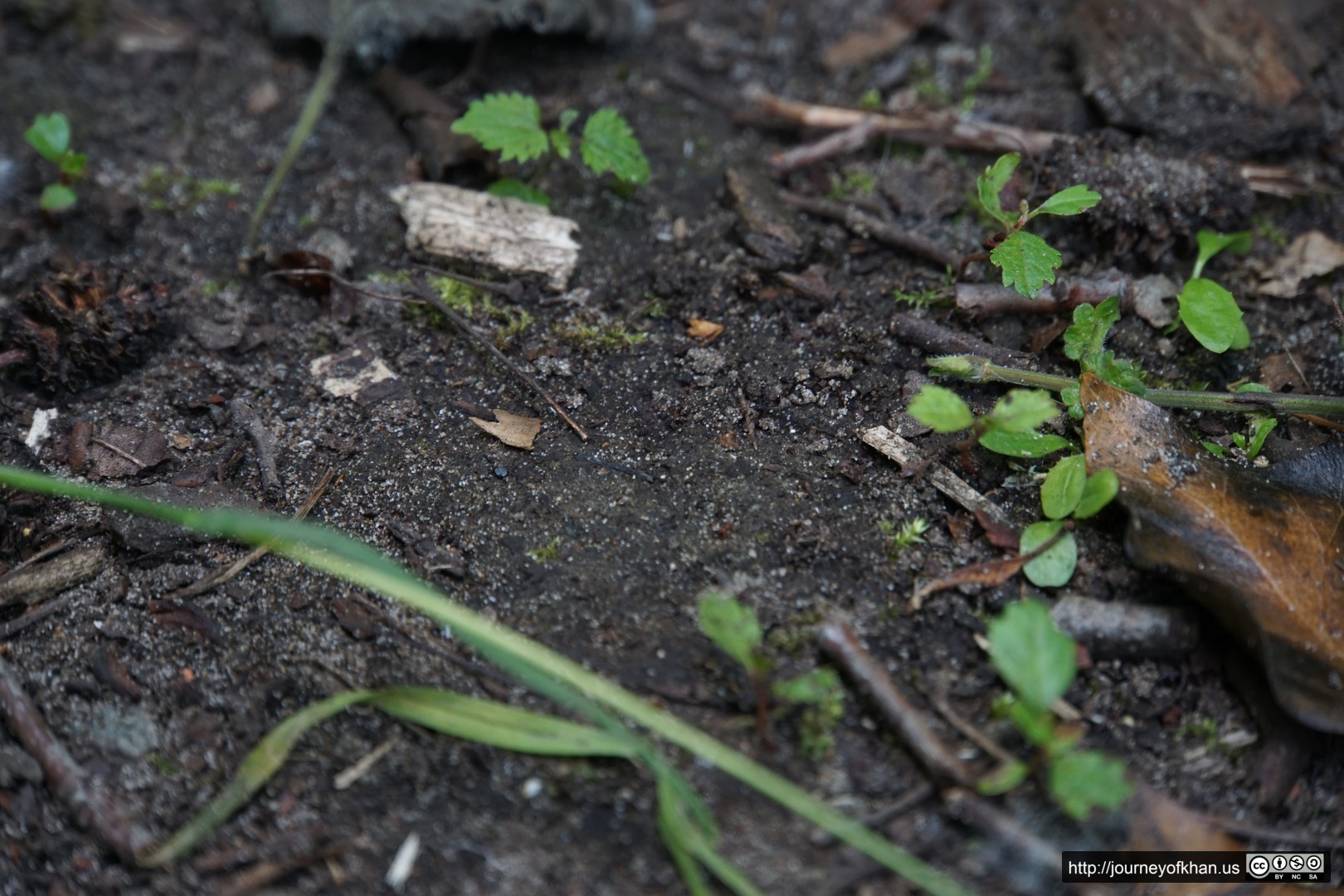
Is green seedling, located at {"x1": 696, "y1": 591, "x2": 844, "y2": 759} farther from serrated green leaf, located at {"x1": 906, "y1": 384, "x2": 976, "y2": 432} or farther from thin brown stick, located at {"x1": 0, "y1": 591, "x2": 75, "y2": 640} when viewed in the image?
thin brown stick, located at {"x1": 0, "y1": 591, "x2": 75, "y2": 640}

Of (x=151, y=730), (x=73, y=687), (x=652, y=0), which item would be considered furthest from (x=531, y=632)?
(x=652, y=0)

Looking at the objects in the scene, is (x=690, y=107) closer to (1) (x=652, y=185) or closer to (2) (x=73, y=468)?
(1) (x=652, y=185)

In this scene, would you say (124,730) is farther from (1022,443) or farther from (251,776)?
(1022,443)

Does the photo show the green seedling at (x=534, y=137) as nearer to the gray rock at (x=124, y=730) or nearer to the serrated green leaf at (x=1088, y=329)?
the serrated green leaf at (x=1088, y=329)

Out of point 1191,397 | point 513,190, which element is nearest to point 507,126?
point 513,190

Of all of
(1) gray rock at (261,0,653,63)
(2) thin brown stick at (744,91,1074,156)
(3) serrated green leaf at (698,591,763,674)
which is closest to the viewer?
(3) serrated green leaf at (698,591,763,674)

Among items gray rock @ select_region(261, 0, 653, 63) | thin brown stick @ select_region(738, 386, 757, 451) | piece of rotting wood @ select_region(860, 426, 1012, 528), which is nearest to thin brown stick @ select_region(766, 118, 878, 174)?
Answer: gray rock @ select_region(261, 0, 653, 63)
